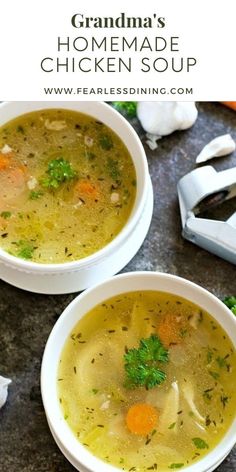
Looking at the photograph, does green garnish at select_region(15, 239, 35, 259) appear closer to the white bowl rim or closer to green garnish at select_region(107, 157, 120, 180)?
the white bowl rim

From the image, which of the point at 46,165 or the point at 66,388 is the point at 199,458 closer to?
the point at 66,388

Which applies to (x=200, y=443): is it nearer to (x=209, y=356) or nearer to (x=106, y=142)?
(x=209, y=356)

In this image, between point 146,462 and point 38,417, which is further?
point 38,417

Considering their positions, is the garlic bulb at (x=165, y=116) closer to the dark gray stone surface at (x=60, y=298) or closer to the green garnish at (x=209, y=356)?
the dark gray stone surface at (x=60, y=298)

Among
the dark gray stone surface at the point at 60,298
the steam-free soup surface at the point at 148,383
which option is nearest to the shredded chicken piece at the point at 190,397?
the steam-free soup surface at the point at 148,383

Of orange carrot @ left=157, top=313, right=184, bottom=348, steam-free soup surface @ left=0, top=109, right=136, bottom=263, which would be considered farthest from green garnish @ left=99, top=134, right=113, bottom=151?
orange carrot @ left=157, top=313, right=184, bottom=348

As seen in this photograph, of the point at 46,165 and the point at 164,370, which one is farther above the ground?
the point at 46,165

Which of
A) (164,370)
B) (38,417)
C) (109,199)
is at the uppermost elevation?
(109,199)
